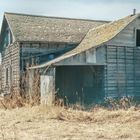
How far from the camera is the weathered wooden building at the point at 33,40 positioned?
24.5 m

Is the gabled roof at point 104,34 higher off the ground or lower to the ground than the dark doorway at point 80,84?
higher

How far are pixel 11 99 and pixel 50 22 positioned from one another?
40.6ft

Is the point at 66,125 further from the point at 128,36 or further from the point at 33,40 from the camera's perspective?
the point at 33,40

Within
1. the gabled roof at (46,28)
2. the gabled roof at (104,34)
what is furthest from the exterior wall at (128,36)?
the gabled roof at (46,28)

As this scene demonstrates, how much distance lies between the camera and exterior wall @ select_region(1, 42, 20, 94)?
25.3 metres

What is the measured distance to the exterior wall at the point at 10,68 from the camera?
25312 mm

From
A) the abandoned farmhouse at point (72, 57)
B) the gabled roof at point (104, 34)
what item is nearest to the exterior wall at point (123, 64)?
the abandoned farmhouse at point (72, 57)

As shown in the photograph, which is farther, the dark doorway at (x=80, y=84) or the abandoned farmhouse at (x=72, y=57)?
the dark doorway at (x=80, y=84)

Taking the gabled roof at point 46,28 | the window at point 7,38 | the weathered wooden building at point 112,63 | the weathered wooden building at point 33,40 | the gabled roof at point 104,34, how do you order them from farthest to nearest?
the window at point 7,38 < the gabled roof at point 46,28 < the weathered wooden building at point 33,40 < the gabled roof at point 104,34 < the weathered wooden building at point 112,63

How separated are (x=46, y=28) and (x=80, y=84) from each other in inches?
197

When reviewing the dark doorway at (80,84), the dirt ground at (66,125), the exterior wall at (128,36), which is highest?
the exterior wall at (128,36)

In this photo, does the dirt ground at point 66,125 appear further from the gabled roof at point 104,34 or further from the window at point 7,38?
the window at point 7,38

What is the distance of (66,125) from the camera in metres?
10.9

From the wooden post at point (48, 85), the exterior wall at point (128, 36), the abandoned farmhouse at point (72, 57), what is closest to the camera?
the wooden post at point (48, 85)
